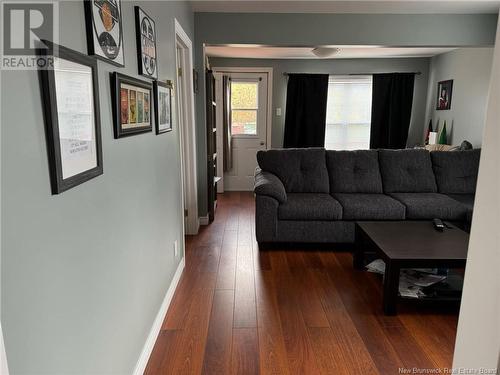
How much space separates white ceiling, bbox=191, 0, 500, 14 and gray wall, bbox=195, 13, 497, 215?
87mm

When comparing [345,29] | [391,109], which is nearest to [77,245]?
[345,29]

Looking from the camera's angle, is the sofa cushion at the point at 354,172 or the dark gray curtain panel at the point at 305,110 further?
the dark gray curtain panel at the point at 305,110

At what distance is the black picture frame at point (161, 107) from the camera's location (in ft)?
6.86

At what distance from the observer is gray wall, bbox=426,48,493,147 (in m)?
4.61

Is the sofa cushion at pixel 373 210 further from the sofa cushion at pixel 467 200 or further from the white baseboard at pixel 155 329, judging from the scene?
the white baseboard at pixel 155 329

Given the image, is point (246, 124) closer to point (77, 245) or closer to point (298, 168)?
point (298, 168)

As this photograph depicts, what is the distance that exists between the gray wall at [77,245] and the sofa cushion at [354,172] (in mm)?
2351

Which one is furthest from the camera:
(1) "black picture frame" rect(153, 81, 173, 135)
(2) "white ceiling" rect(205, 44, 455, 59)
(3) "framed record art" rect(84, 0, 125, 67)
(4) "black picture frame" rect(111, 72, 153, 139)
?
(2) "white ceiling" rect(205, 44, 455, 59)

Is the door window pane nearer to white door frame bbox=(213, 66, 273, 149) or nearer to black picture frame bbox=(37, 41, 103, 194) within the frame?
white door frame bbox=(213, 66, 273, 149)

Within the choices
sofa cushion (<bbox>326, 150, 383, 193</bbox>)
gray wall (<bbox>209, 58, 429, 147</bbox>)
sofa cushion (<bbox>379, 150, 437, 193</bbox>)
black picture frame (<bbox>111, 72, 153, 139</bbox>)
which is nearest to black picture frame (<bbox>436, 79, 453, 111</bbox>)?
gray wall (<bbox>209, 58, 429, 147</bbox>)

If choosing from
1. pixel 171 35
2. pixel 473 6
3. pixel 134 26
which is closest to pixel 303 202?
pixel 171 35

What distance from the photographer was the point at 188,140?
3.73 metres

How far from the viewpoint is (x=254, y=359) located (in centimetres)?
192

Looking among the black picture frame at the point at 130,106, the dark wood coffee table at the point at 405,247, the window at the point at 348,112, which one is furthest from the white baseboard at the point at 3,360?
the window at the point at 348,112
